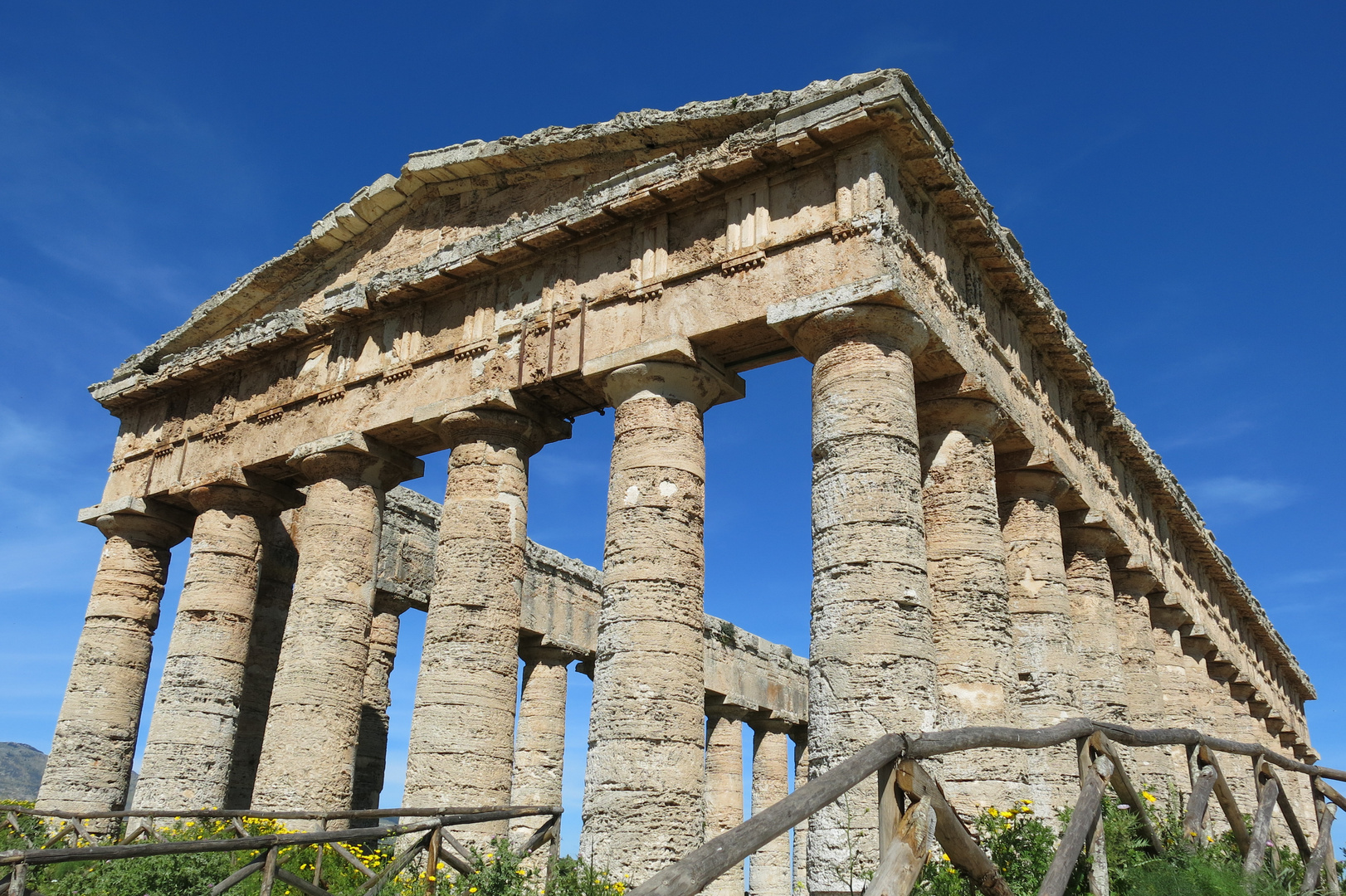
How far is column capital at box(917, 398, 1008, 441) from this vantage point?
12.3 m

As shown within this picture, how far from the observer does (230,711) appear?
48.0 feet

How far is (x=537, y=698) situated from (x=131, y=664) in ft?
20.1

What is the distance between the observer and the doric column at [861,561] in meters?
9.13

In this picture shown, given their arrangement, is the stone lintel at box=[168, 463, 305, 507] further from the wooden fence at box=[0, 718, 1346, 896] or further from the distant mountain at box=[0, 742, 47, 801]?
the distant mountain at box=[0, 742, 47, 801]

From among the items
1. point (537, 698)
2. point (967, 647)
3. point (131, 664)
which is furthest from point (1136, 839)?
point (131, 664)

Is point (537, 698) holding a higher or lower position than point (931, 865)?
higher

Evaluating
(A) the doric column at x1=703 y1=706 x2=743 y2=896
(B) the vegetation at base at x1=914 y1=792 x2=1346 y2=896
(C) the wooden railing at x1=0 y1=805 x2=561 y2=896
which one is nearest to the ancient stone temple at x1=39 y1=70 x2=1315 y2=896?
(C) the wooden railing at x1=0 y1=805 x2=561 y2=896

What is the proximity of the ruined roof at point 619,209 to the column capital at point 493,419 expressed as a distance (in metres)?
1.83

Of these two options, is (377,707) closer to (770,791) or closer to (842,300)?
(770,791)

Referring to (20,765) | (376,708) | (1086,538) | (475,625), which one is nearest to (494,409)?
(475,625)

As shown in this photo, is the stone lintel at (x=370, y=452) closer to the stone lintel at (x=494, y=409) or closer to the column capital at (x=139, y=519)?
the stone lintel at (x=494, y=409)

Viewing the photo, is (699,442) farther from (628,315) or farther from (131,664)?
(131,664)

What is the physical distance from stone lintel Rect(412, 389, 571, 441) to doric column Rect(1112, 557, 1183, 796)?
8.72 meters

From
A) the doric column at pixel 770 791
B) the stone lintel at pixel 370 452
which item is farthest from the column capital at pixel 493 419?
the doric column at pixel 770 791
